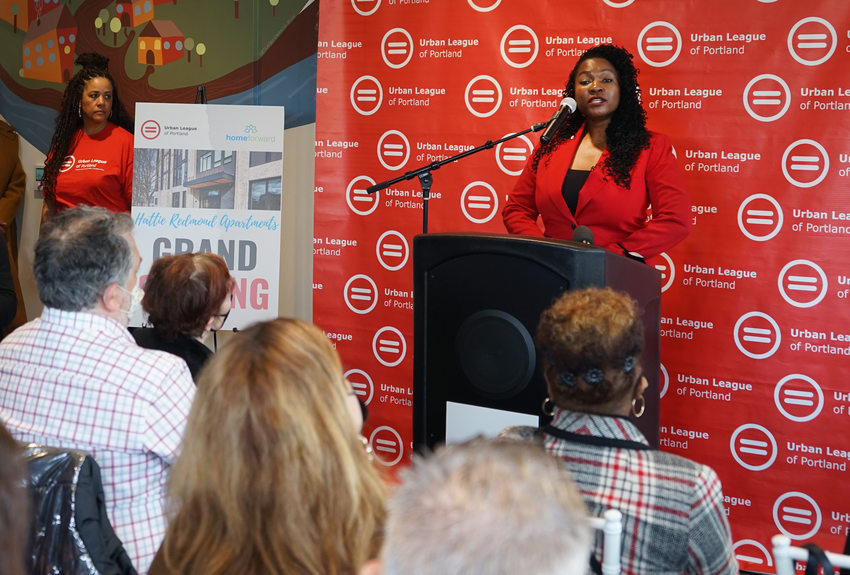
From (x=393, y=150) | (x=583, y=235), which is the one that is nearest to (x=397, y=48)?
(x=393, y=150)

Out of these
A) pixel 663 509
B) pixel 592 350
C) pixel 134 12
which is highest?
pixel 134 12

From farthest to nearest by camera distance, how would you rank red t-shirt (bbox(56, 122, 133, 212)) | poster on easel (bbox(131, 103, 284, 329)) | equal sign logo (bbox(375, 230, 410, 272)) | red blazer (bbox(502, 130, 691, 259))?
red t-shirt (bbox(56, 122, 133, 212)) → poster on easel (bbox(131, 103, 284, 329)) → equal sign logo (bbox(375, 230, 410, 272)) → red blazer (bbox(502, 130, 691, 259))

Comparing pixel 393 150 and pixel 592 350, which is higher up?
pixel 393 150

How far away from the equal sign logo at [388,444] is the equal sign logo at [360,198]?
109cm

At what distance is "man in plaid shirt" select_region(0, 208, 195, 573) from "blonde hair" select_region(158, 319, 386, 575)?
56cm

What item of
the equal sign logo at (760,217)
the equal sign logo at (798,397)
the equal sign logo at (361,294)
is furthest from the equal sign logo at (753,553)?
the equal sign logo at (361,294)

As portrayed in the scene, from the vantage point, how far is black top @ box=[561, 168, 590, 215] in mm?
3295

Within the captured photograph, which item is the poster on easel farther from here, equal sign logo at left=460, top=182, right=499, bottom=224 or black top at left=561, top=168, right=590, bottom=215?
black top at left=561, top=168, right=590, bottom=215

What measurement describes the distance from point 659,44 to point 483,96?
32.2 inches

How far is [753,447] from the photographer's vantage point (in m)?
3.64

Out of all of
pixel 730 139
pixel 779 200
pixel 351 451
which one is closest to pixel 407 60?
pixel 730 139

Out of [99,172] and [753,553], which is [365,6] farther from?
[753,553]

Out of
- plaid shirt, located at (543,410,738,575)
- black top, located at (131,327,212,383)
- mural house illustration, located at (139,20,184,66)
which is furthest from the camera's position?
mural house illustration, located at (139,20,184,66)

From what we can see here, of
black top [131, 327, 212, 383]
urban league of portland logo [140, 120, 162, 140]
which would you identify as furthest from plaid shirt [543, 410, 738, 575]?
urban league of portland logo [140, 120, 162, 140]
